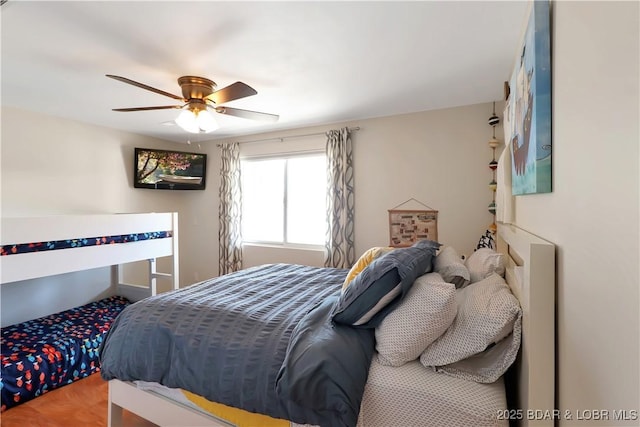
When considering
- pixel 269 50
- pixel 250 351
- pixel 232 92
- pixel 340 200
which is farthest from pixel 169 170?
pixel 250 351

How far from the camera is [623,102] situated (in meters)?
0.58

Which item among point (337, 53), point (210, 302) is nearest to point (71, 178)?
point (210, 302)

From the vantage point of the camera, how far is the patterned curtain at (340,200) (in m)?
3.48

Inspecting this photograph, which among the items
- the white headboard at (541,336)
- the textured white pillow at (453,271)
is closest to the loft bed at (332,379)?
the white headboard at (541,336)

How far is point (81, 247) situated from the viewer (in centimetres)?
267

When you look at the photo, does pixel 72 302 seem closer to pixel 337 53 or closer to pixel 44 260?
pixel 44 260

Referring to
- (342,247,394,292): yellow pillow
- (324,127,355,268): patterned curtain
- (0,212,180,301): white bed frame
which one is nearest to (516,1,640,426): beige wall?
(342,247,394,292): yellow pillow

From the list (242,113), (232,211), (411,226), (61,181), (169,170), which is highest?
(242,113)

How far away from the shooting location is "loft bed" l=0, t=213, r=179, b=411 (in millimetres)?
2189

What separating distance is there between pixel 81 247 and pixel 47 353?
869 millimetres

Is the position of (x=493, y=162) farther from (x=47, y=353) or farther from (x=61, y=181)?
(x=61, y=181)

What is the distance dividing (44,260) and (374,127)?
3355 millimetres

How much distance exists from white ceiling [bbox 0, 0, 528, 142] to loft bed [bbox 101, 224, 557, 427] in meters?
1.26

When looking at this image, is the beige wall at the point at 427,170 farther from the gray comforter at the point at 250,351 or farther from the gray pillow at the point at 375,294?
the gray pillow at the point at 375,294
